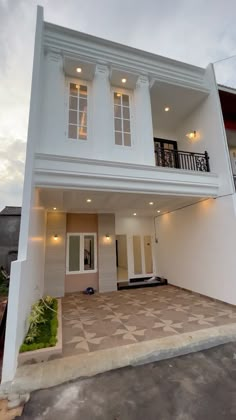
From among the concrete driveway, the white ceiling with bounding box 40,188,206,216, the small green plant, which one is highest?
the white ceiling with bounding box 40,188,206,216

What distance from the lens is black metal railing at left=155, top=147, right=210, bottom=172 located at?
6.03 metres

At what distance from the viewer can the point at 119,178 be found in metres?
4.78

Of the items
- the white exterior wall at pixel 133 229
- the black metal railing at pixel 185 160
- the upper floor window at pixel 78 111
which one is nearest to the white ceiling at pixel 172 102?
the black metal railing at pixel 185 160

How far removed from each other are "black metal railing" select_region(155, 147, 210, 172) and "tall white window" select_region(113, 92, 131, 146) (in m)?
1.10

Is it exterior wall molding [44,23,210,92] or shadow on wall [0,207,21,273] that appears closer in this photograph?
exterior wall molding [44,23,210,92]

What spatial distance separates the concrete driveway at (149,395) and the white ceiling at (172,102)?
6880 millimetres

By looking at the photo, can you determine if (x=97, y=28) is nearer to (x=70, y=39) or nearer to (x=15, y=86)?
(x=70, y=39)

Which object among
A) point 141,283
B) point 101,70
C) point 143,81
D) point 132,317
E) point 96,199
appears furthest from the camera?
point 141,283

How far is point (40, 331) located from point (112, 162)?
384 cm

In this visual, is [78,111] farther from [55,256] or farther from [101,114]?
[55,256]

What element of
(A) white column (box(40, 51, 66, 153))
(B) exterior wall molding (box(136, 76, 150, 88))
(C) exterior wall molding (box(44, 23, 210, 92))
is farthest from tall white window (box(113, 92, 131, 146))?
(A) white column (box(40, 51, 66, 153))

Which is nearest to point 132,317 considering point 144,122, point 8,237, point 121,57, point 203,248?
Answer: point 203,248

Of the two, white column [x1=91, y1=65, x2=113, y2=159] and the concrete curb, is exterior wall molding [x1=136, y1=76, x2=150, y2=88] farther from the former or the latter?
the concrete curb

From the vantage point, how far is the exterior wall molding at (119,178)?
4336mm
